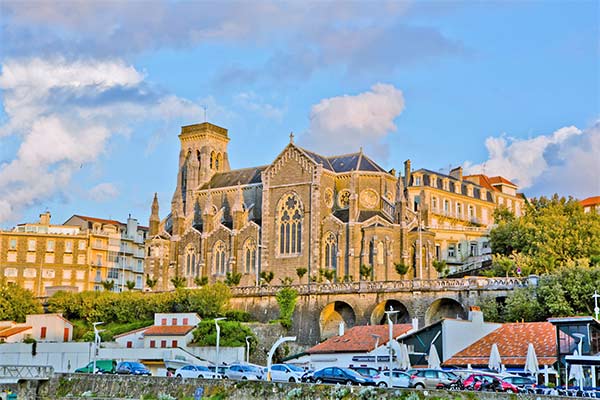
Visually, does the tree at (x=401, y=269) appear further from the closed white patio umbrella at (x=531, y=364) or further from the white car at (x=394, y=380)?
the white car at (x=394, y=380)

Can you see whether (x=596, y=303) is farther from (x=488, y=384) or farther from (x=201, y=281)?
(x=201, y=281)

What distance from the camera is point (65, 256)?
10419 cm

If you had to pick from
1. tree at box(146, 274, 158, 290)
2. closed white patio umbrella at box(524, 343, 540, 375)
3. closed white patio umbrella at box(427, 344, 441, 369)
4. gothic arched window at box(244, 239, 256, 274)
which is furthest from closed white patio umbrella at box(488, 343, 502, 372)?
tree at box(146, 274, 158, 290)

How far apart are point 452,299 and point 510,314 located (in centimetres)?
658

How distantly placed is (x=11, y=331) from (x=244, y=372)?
37.4 m

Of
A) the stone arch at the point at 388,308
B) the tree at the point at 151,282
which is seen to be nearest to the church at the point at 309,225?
the tree at the point at 151,282

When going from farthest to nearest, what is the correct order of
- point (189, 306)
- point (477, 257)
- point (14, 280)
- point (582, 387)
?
point (14, 280) → point (477, 257) → point (189, 306) → point (582, 387)

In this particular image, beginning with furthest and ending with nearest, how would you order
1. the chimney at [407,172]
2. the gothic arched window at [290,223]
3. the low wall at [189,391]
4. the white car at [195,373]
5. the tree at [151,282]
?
the chimney at [407,172]
the tree at [151,282]
the gothic arched window at [290,223]
the white car at [195,373]
the low wall at [189,391]

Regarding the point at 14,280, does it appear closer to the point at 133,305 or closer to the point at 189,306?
the point at 133,305

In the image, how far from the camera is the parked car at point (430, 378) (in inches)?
1470

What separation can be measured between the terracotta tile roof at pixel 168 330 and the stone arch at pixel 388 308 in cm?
1414

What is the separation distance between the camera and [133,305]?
7881 centimetres

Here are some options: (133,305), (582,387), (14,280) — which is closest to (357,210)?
(133,305)

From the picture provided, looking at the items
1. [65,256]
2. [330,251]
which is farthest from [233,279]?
[65,256]
